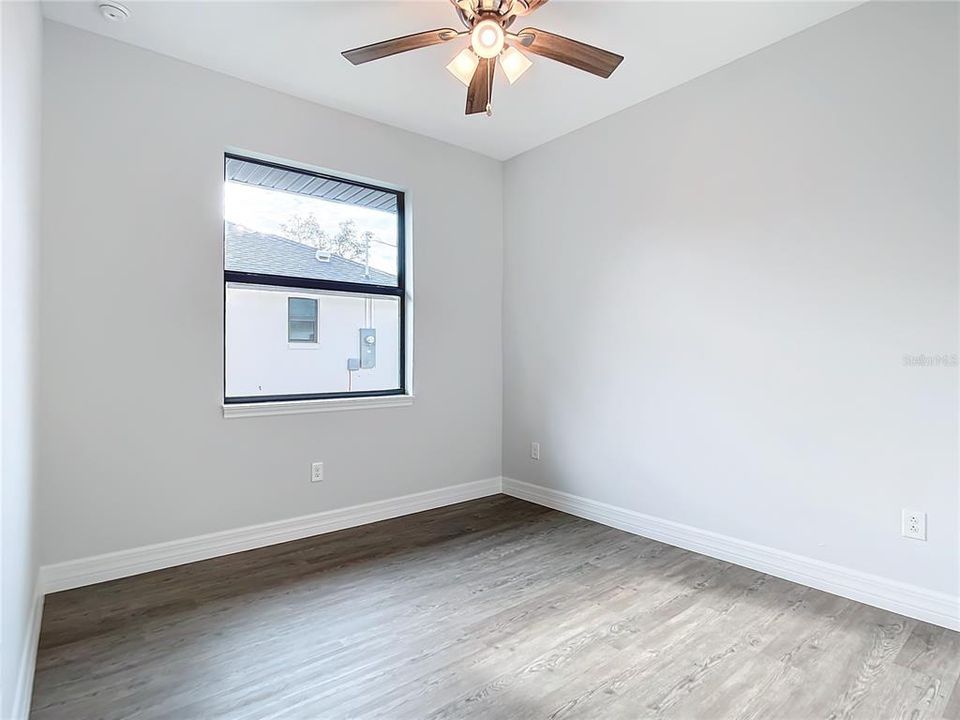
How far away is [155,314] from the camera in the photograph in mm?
2736

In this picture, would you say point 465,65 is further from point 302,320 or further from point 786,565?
point 786,565

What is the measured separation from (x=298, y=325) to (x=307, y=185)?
88 centimetres

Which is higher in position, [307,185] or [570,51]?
[570,51]

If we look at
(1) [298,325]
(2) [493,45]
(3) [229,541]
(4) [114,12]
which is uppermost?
(4) [114,12]

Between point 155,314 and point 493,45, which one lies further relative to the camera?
point 155,314

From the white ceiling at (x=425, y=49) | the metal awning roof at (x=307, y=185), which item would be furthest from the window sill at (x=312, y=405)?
the white ceiling at (x=425, y=49)

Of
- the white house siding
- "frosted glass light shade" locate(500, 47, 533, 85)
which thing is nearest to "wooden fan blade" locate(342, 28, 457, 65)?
"frosted glass light shade" locate(500, 47, 533, 85)

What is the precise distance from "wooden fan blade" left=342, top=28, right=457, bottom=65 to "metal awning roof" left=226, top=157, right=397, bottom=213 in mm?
1187

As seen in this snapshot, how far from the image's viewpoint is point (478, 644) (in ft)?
6.75

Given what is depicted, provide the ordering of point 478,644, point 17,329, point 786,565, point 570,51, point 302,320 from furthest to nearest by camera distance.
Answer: point 302,320, point 786,565, point 570,51, point 478,644, point 17,329

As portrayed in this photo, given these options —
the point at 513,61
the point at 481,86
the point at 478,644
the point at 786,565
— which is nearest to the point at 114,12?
the point at 481,86

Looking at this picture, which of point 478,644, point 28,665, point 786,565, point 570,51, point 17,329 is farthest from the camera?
point 786,565

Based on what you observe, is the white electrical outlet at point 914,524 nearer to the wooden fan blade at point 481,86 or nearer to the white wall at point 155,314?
the wooden fan blade at point 481,86

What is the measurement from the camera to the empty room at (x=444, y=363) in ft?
6.19
